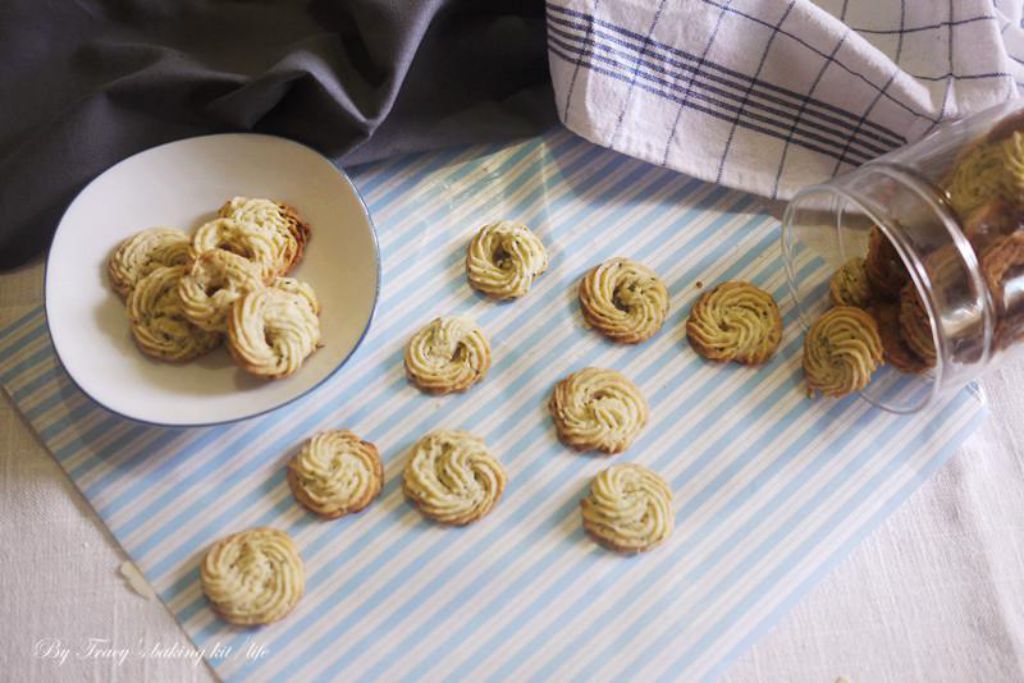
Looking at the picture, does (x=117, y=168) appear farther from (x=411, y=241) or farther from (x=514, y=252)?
(x=514, y=252)

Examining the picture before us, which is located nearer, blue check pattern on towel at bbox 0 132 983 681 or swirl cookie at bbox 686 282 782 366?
blue check pattern on towel at bbox 0 132 983 681

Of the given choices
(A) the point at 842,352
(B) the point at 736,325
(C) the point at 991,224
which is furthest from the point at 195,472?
(C) the point at 991,224

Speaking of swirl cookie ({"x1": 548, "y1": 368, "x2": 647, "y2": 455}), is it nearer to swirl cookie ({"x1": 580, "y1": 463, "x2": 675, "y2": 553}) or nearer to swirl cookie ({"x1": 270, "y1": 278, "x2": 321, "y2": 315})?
swirl cookie ({"x1": 580, "y1": 463, "x2": 675, "y2": 553})

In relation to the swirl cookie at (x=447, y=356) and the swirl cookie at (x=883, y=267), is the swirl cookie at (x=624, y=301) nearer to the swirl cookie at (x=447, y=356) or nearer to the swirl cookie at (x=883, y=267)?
the swirl cookie at (x=447, y=356)

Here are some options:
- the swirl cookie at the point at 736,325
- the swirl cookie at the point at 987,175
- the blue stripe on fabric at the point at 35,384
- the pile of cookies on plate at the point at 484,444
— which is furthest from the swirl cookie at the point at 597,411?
the blue stripe on fabric at the point at 35,384

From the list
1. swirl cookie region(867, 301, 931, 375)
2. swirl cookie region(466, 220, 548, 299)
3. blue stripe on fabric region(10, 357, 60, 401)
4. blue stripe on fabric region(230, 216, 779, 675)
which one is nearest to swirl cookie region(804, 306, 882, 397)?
swirl cookie region(867, 301, 931, 375)

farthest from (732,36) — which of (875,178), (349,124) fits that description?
(349,124)
